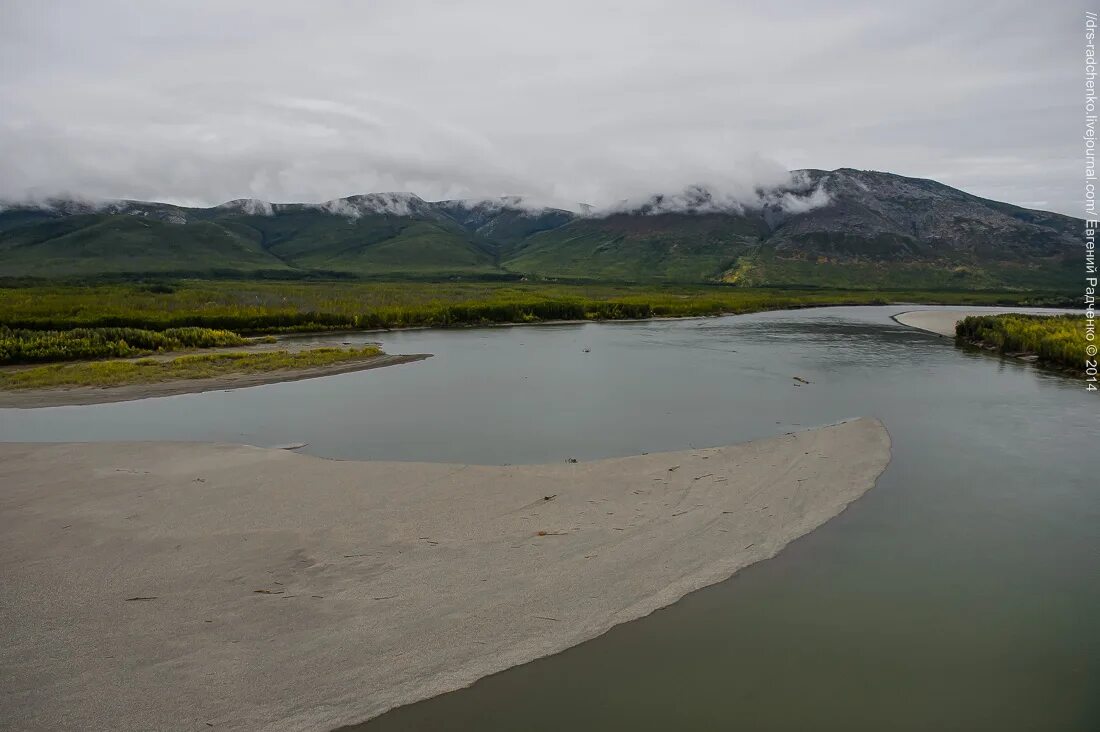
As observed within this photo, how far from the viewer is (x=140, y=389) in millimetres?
26812

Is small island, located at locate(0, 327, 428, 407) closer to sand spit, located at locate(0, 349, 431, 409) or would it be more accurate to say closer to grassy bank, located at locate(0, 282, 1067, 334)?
sand spit, located at locate(0, 349, 431, 409)

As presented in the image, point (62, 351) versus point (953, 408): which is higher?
point (62, 351)

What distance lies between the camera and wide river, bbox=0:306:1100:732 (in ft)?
24.2

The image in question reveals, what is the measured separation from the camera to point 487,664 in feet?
25.4

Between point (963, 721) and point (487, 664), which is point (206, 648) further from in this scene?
point (963, 721)

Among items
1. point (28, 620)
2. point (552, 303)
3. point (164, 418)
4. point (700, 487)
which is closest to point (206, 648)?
point (28, 620)

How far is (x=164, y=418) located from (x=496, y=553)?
1722 cm

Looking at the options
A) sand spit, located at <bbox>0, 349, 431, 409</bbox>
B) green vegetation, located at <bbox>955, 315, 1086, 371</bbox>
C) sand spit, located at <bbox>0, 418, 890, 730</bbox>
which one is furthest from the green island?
green vegetation, located at <bbox>955, 315, 1086, 371</bbox>

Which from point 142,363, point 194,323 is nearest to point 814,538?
point 142,363

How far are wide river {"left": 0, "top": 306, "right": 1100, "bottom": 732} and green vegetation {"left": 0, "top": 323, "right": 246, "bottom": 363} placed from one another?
1196cm

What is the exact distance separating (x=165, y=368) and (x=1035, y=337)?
4628cm

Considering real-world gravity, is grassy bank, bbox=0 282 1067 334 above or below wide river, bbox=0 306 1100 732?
above

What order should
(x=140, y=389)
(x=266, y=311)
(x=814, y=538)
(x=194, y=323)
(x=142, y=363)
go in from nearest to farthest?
(x=814, y=538), (x=140, y=389), (x=142, y=363), (x=194, y=323), (x=266, y=311)

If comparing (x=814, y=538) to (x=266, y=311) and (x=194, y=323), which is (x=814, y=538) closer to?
(x=194, y=323)
